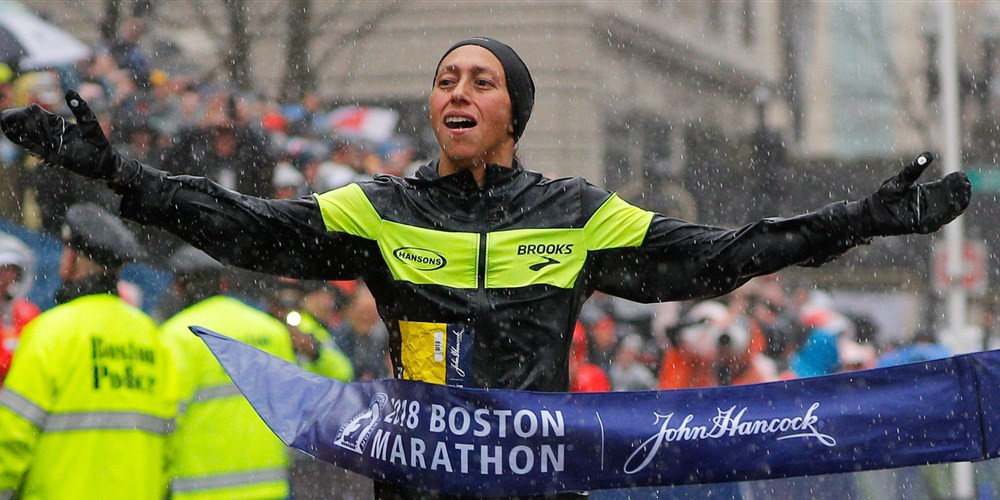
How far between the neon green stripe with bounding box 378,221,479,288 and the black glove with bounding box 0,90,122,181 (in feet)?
2.60

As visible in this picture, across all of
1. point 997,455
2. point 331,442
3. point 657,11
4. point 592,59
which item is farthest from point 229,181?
point 657,11

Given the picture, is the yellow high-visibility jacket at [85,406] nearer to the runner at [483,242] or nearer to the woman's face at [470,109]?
the runner at [483,242]

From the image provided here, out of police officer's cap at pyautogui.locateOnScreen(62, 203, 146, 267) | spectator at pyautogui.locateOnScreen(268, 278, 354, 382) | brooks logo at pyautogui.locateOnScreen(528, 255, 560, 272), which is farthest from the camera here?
spectator at pyautogui.locateOnScreen(268, 278, 354, 382)

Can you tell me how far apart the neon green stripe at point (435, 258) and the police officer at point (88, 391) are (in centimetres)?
201

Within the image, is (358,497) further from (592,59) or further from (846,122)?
(846,122)

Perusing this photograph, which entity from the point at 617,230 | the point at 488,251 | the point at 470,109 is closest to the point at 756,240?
the point at 617,230

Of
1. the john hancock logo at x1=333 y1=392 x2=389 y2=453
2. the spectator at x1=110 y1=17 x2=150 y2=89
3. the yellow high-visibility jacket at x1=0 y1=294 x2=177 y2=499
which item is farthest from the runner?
the spectator at x1=110 y1=17 x2=150 y2=89

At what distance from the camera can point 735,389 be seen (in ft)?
13.6

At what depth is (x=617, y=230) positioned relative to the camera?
4219 mm

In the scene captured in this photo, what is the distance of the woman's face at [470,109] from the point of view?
4.21 m

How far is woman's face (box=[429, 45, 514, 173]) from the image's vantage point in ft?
13.8

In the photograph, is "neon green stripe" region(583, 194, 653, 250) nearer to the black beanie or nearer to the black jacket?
the black jacket

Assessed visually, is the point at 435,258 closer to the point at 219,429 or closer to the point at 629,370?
the point at 219,429

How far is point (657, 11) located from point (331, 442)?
2615cm
